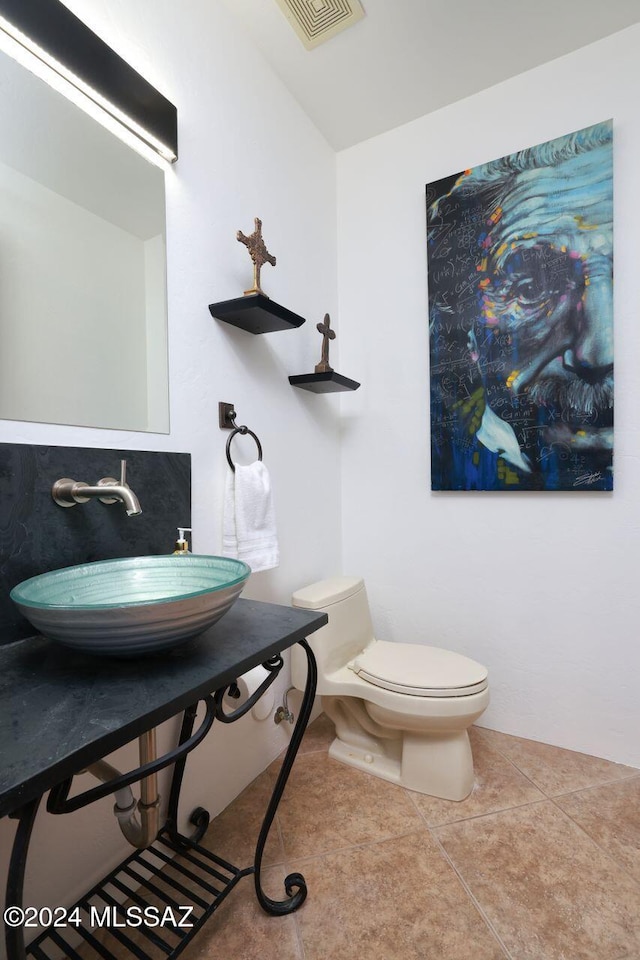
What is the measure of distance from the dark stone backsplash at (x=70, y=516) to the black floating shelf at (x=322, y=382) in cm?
67

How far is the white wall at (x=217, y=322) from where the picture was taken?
40.9 inches

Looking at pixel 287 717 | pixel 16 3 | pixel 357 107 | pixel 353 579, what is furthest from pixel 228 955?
pixel 357 107

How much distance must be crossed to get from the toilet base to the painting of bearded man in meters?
0.92

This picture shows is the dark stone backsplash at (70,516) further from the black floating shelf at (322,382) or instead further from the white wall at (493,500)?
the white wall at (493,500)

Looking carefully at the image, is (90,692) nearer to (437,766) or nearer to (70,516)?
(70,516)

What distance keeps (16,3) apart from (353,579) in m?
1.79

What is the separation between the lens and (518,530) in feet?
5.74

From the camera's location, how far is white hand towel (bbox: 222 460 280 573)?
130cm

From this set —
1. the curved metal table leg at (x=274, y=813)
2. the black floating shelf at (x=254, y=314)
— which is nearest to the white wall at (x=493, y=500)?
the black floating shelf at (x=254, y=314)

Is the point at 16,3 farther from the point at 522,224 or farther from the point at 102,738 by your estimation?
the point at 522,224

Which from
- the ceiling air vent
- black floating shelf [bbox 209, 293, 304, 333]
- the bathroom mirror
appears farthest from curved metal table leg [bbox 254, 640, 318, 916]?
the ceiling air vent

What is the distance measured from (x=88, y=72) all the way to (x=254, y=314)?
2.04 feet

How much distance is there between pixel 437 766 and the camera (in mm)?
1438
